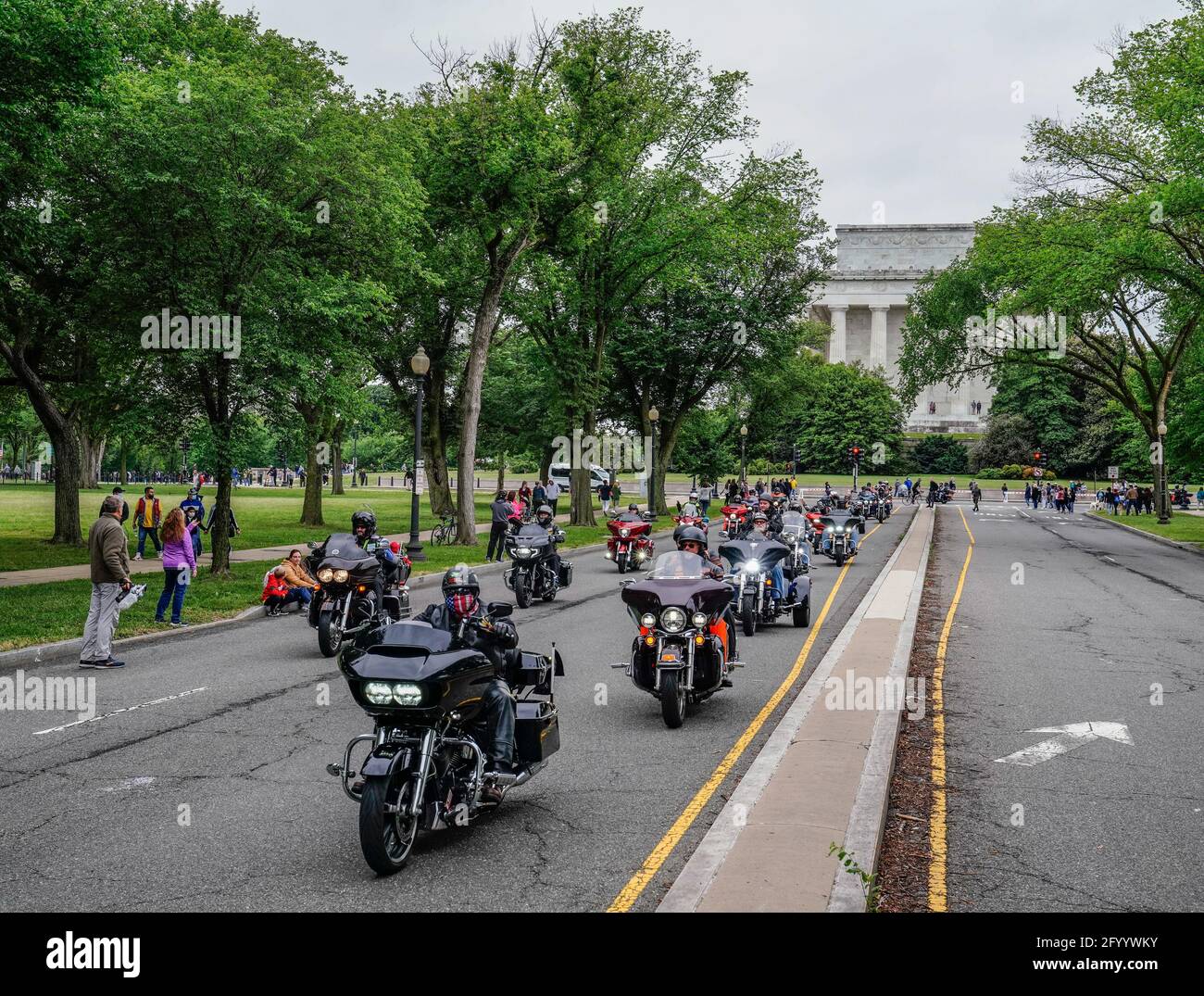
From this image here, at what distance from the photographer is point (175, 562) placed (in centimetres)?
1608

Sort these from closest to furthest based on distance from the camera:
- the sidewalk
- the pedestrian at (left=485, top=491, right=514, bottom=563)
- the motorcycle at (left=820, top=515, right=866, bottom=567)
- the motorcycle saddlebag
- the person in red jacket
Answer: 1. the motorcycle saddlebag
2. the person in red jacket
3. the sidewalk
4. the pedestrian at (left=485, top=491, right=514, bottom=563)
5. the motorcycle at (left=820, top=515, right=866, bottom=567)

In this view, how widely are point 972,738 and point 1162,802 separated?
2.10m

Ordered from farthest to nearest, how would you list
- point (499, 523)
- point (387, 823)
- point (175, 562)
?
point (499, 523), point (175, 562), point (387, 823)

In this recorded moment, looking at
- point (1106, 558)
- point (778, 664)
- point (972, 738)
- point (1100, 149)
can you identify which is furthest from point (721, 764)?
point (1100, 149)

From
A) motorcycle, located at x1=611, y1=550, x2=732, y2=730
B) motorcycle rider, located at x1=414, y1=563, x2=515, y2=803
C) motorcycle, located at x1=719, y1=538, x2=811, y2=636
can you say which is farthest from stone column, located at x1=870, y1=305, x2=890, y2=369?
motorcycle rider, located at x1=414, y1=563, x2=515, y2=803

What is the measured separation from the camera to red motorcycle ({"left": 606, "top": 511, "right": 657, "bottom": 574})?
2480 centimetres

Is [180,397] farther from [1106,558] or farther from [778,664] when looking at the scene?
[1106,558]

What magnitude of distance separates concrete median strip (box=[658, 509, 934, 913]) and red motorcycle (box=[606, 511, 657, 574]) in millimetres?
12683

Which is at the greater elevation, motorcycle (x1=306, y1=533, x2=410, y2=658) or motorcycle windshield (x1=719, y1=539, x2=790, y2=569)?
motorcycle windshield (x1=719, y1=539, x2=790, y2=569)

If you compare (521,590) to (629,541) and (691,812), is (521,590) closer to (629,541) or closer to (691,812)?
(629,541)

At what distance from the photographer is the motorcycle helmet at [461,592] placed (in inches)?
312

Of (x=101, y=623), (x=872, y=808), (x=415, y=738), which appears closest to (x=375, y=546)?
(x=101, y=623)

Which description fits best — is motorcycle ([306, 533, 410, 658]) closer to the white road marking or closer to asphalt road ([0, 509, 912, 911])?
asphalt road ([0, 509, 912, 911])

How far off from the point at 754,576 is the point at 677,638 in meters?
5.46
